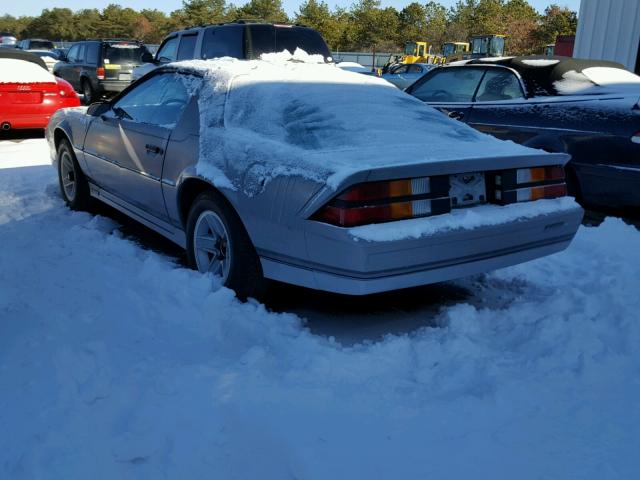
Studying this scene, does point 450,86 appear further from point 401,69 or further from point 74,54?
point 401,69

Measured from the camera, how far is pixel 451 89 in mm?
6969

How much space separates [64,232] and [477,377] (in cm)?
333

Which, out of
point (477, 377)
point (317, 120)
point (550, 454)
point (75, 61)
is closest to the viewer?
point (550, 454)

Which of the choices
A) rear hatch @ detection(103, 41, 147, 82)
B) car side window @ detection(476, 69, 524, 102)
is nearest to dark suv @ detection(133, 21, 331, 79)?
car side window @ detection(476, 69, 524, 102)

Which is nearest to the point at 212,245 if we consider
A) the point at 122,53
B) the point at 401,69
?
the point at 122,53

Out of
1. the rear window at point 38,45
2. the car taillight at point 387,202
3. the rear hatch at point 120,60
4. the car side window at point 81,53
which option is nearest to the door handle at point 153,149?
the car taillight at point 387,202

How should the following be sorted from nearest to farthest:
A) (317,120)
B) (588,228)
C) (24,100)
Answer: (317,120) → (588,228) → (24,100)

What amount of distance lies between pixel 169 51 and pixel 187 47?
2.70 ft

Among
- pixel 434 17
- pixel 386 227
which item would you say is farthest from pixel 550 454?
pixel 434 17

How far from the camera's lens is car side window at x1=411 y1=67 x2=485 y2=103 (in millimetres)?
6734

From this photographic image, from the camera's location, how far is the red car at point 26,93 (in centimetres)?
970

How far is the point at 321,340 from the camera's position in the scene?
305 centimetres

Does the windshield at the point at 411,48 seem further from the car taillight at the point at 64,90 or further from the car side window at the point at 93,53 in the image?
the car taillight at the point at 64,90

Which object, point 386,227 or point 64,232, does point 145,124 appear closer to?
point 64,232
